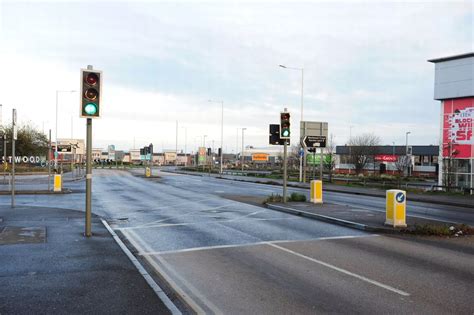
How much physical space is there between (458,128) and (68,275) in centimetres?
3191

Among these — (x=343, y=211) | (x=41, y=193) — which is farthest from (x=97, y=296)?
(x=41, y=193)

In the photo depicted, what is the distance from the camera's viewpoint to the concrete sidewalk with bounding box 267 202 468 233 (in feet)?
42.3

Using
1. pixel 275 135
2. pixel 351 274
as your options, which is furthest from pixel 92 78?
pixel 275 135

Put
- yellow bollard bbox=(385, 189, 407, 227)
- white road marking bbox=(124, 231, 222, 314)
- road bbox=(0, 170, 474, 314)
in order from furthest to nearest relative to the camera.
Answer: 1. yellow bollard bbox=(385, 189, 407, 227)
2. road bbox=(0, 170, 474, 314)
3. white road marking bbox=(124, 231, 222, 314)

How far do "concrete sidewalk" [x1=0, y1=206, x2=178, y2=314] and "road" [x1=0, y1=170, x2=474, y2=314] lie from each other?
0.62 m

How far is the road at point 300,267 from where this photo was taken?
6199 millimetres

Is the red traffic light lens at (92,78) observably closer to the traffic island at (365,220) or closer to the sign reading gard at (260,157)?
the traffic island at (365,220)

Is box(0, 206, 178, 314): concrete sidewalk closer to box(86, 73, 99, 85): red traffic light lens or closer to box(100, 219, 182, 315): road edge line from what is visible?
box(100, 219, 182, 315): road edge line

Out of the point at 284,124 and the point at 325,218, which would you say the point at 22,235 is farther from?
the point at 284,124

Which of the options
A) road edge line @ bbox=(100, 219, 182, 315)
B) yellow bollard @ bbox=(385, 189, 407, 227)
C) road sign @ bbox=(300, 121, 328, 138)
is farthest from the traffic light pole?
road sign @ bbox=(300, 121, 328, 138)

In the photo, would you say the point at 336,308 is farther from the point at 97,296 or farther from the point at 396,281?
the point at 97,296

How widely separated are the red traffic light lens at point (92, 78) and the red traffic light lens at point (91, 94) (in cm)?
17

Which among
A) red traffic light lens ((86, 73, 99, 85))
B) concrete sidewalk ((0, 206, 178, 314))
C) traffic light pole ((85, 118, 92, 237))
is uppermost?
red traffic light lens ((86, 73, 99, 85))

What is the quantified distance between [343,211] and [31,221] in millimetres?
10650
